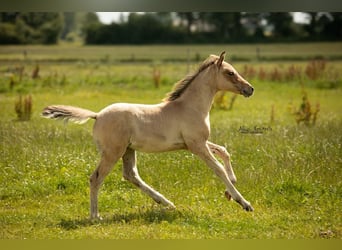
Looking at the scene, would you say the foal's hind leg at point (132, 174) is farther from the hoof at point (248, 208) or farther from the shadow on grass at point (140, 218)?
the hoof at point (248, 208)

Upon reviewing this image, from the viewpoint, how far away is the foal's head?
6426 mm

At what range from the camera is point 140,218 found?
6.09 meters

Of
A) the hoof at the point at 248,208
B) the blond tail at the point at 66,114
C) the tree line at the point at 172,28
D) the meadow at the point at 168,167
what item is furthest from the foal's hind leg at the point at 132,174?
the tree line at the point at 172,28

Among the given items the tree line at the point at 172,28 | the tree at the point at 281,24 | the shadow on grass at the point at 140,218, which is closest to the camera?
the shadow on grass at the point at 140,218

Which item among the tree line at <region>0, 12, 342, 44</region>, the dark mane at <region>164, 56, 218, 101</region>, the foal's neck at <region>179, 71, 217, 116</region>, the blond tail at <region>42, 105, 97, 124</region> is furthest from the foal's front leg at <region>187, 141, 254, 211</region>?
the tree line at <region>0, 12, 342, 44</region>

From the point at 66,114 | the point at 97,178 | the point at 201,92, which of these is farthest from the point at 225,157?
the point at 66,114

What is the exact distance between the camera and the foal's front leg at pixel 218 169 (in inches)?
242

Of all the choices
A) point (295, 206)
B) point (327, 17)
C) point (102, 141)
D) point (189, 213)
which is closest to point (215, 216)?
point (189, 213)

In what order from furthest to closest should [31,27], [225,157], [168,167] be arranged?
1. [31,27]
2. [168,167]
3. [225,157]

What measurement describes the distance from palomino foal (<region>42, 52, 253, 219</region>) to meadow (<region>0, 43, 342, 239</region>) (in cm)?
27

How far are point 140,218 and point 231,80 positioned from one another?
156cm

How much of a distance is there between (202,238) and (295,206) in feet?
3.45

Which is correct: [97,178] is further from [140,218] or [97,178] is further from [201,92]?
[201,92]

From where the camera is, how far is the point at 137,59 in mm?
12523
